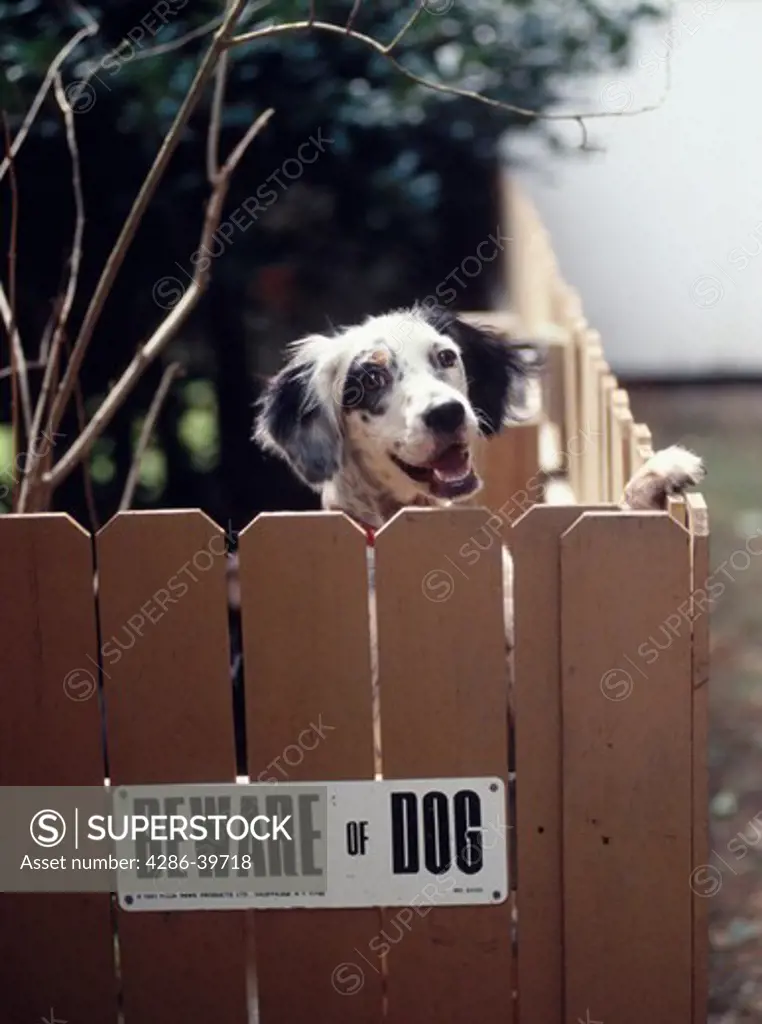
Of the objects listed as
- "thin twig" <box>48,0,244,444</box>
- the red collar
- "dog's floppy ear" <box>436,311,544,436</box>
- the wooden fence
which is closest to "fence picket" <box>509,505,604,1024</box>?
the wooden fence

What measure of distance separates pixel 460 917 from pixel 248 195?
327 centimetres

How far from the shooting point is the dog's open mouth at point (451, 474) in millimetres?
3072

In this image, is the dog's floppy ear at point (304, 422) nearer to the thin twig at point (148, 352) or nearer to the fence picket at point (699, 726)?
the thin twig at point (148, 352)

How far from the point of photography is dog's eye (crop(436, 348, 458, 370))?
320cm

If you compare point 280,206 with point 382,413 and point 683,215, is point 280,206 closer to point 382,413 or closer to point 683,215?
point 382,413

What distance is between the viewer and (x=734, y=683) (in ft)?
18.3

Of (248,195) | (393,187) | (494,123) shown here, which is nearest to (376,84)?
(393,187)

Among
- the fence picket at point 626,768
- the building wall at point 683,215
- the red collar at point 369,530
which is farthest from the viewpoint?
the building wall at point 683,215

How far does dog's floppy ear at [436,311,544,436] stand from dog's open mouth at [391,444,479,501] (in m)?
0.36

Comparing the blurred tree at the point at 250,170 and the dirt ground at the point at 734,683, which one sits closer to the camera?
the dirt ground at the point at 734,683

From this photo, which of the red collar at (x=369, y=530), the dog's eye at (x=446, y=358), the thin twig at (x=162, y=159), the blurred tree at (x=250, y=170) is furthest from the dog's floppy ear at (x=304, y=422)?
the blurred tree at (x=250, y=170)

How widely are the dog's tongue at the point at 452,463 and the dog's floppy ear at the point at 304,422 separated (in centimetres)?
26

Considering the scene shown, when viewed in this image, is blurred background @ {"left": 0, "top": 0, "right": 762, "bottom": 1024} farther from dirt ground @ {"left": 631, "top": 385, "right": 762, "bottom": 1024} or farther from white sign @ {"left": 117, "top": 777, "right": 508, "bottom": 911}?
white sign @ {"left": 117, "top": 777, "right": 508, "bottom": 911}

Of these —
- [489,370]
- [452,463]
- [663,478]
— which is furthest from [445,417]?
[663,478]
